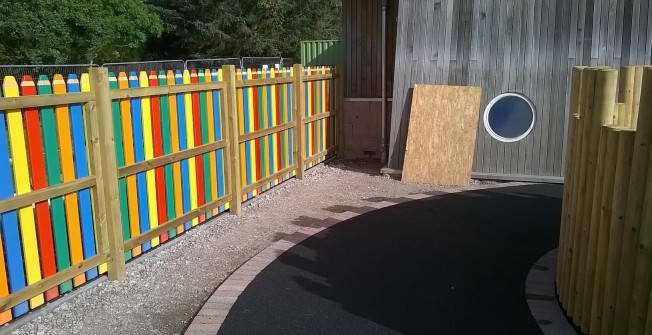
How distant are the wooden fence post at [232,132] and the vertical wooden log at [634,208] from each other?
482cm

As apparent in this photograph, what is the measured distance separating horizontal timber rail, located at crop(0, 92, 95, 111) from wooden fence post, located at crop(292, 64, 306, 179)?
465cm

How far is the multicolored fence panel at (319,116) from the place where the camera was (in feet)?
32.1

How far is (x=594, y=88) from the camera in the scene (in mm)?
3824

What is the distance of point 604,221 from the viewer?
3.54 m

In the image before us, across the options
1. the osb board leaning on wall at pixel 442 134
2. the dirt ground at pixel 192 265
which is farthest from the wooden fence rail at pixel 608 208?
the osb board leaning on wall at pixel 442 134

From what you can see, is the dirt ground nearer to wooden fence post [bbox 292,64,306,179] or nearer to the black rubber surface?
wooden fence post [bbox 292,64,306,179]

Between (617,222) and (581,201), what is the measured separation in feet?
2.31

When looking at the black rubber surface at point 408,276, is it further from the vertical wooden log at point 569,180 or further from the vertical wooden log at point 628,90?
the vertical wooden log at point 628,90

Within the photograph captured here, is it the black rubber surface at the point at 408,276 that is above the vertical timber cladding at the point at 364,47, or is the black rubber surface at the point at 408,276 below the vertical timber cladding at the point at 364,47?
below

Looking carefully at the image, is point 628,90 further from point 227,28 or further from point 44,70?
point 227,28

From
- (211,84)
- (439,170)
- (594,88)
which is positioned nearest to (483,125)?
(439,170)

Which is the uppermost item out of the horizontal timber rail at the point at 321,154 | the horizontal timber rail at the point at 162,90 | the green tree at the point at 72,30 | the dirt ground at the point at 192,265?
the green tree at the point at 72,30

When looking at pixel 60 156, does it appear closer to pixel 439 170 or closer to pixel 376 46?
pixel 439 170

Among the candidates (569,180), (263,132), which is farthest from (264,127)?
(569,180)
